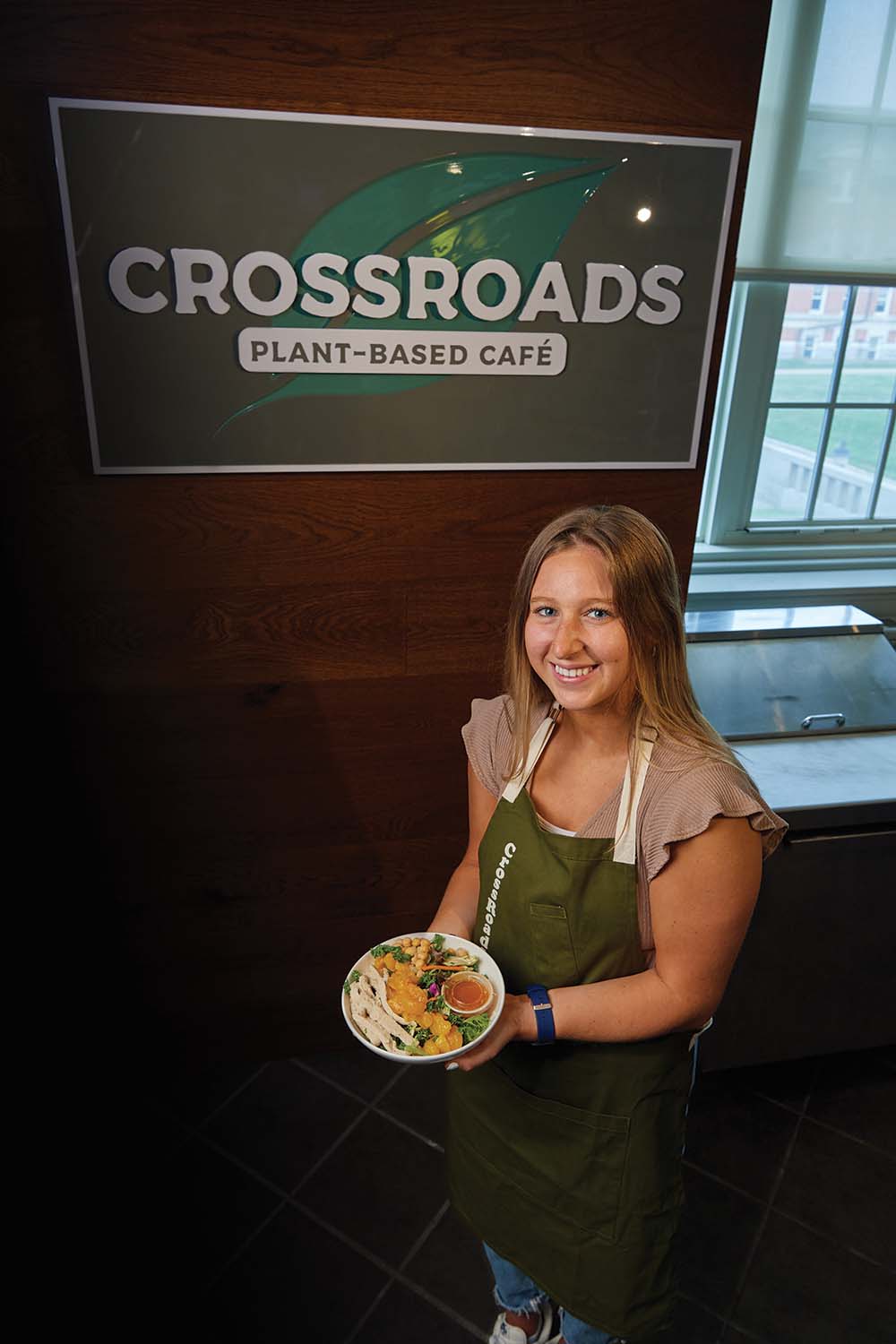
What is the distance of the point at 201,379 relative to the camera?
196 cm

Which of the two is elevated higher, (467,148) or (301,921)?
(467,148)

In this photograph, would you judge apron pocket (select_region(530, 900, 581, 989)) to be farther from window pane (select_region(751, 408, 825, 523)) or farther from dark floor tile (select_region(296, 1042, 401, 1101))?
window pane (select_region(751, 408, 825, 523))

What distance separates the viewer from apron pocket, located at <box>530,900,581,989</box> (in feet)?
4.96

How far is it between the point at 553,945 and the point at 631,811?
10.9 inches

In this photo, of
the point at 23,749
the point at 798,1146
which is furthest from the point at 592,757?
the point at 798,1146

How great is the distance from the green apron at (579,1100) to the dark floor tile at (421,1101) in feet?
2.50

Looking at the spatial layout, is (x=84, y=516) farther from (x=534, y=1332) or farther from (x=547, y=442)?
(x=534, y=1332)

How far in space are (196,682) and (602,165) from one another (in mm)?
1461

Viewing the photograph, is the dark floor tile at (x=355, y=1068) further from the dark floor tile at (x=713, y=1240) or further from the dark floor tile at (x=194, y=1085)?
the dark floor tile at (x=713, y=1240)

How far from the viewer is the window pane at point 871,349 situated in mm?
2955

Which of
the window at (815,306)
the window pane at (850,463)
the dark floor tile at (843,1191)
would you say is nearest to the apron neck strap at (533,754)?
the dark floor tile at (843,1191)

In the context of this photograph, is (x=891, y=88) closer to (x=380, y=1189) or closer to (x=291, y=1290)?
(x=380, y=1189)

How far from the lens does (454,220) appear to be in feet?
6.28

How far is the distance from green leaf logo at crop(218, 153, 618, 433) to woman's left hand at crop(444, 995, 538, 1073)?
1.31 metres
